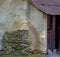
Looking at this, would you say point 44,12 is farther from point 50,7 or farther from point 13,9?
point 13,9

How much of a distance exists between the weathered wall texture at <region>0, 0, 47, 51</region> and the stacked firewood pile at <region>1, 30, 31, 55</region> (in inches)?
5.9

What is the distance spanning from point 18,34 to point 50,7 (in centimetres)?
139

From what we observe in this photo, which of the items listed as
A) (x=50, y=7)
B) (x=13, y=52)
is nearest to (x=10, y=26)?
(x=13, y=52)

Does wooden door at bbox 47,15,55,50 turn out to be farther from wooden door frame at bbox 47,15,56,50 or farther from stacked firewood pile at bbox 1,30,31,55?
stacked firewood pile at bbox 1,30,31,55

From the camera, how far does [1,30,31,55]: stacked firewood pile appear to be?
7.98m

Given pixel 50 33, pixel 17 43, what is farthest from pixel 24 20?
pixel 50 33

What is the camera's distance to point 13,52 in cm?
803

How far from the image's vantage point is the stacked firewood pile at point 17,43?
7980mm

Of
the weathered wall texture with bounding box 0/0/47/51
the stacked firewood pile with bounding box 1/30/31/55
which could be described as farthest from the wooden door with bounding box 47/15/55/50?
the stacked firewood pile with bounding box 1/30/31/55

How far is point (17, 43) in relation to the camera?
799cm

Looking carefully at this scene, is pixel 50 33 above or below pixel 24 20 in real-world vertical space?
below

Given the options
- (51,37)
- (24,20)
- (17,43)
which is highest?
(24,20)

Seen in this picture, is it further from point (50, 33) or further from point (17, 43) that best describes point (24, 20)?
point (50, 33)

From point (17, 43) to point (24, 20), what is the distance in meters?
0.80
